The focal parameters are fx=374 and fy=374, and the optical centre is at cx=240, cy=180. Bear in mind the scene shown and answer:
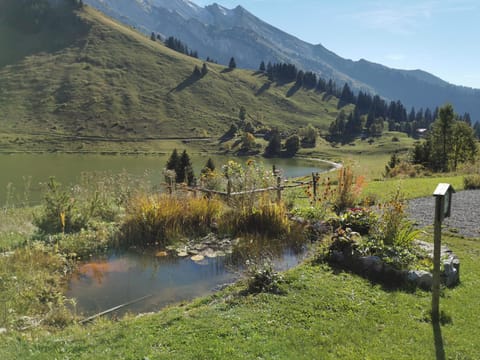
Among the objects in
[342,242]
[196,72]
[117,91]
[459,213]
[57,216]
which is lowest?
[57,216]

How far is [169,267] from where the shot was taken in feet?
32.5

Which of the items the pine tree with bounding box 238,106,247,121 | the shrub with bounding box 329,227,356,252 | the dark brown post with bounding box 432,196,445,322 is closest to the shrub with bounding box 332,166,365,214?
the shrub with bounding box 329,227,356,252

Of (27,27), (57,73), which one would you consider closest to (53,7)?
(27,27)

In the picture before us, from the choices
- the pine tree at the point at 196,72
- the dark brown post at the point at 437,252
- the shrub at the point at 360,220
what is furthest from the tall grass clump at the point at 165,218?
the pine tree at the point at 196,72

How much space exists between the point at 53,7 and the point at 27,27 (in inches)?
800

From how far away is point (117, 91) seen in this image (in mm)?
135250

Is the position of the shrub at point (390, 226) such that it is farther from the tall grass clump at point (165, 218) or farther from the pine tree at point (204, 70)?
the pine tree at point (204, 70)

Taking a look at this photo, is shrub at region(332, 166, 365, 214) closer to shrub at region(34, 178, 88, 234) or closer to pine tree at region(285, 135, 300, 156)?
shrub at region(34, 178, 88, 234)

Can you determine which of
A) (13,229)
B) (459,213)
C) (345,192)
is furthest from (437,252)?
(13,229)

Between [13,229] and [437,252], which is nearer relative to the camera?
[437,252]

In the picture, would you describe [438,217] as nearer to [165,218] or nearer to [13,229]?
[165,218]

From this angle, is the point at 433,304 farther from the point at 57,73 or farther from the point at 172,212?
the point at 57,73

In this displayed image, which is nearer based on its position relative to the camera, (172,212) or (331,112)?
(172,212)

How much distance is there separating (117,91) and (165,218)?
134548mm
